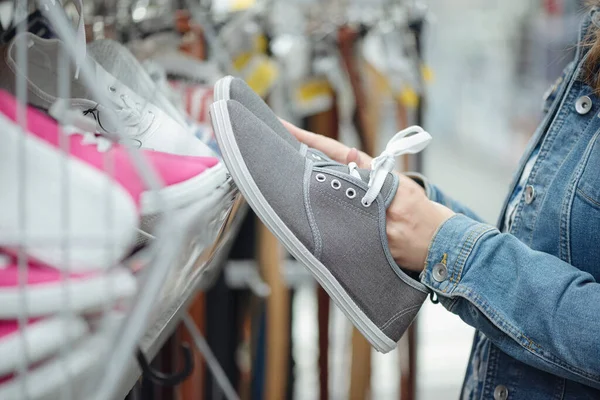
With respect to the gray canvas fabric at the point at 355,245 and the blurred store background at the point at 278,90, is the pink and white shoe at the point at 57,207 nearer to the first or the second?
the gray canvas fabric at the point at 355,245

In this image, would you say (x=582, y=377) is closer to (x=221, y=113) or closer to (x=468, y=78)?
(x=221, y=113)

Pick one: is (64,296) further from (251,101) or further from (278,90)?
(278,90)

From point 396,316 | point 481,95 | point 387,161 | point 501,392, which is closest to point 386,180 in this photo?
point 387,161

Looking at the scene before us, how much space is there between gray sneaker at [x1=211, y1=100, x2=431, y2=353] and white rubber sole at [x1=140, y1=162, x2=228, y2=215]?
0.07 m

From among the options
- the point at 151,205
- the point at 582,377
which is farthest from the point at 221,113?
the point at 582,377

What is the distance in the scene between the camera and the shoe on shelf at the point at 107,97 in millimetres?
460

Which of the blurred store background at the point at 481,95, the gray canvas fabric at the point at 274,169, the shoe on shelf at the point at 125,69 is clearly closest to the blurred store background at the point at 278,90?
the shoe on shelf at the point at 125,69

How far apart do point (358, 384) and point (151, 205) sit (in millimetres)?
1028

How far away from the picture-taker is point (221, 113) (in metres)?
0.55

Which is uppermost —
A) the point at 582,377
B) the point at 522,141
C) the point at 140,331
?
the point at 140,331

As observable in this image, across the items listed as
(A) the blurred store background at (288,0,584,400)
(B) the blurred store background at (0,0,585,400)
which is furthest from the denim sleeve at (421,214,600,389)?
(A) the blurred store background at (288,0,584,400)

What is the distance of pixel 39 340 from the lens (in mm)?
298

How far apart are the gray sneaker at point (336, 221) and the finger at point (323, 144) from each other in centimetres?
13

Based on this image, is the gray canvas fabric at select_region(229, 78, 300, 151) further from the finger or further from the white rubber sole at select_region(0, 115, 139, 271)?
the white rubber sole at select_region(0, 115, 139, 271)
